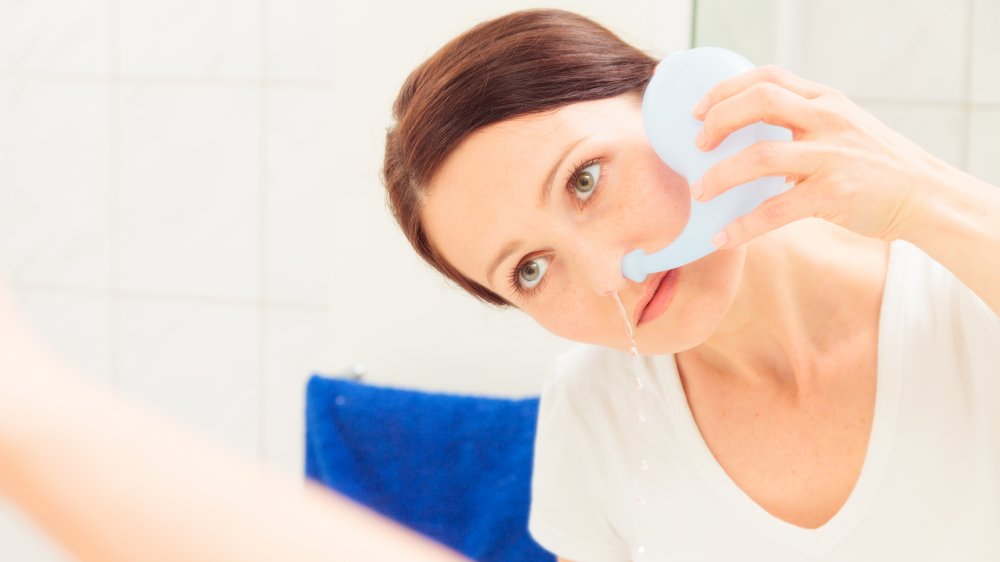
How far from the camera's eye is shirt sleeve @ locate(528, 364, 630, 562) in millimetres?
1041

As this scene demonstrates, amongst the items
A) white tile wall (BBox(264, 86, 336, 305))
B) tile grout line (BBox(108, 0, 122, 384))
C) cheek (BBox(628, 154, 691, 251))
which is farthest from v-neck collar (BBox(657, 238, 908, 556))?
tile grout line (BBox(108, 0, 122, 384))

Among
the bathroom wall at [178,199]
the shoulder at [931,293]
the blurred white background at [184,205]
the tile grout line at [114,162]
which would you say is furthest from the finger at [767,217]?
the tile grout line at [114,162]

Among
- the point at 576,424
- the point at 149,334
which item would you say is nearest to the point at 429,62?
the point at 576,424

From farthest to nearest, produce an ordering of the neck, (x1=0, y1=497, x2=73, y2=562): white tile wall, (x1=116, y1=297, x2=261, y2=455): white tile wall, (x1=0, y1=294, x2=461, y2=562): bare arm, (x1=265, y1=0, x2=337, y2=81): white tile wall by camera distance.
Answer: (x1=0, y1=497, x2=73, y2=562): white tile wall → (x1=116, y1=297, x2=261, y2=455): white tile wall → (x1=265, y1=0, x2=337, y2=81): white tile wall → the neck → (x1=0, y1=294, x2=461, y2=562): bare arm

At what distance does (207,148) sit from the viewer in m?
1.72

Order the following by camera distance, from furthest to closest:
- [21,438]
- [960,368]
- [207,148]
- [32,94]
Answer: [32,94], [207,148], [960,368], [21,438]

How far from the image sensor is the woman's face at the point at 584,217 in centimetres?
78

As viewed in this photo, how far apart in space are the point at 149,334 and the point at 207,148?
39cm

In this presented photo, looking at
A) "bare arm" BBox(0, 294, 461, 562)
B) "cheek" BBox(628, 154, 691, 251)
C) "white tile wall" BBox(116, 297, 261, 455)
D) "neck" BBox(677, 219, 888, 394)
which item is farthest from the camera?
"white tile wall" BBox(116, 297, 261, 455)

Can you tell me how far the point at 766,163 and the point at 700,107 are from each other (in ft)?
0.21

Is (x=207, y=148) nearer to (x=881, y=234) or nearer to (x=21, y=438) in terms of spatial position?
(x=881, y=234)

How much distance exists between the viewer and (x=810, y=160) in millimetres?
670

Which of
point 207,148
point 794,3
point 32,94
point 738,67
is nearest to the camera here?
point 738,67

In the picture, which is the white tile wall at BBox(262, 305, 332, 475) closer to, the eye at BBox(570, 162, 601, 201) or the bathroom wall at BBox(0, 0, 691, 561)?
the bathroom wall at BBox(0, 0, 691, 561)
